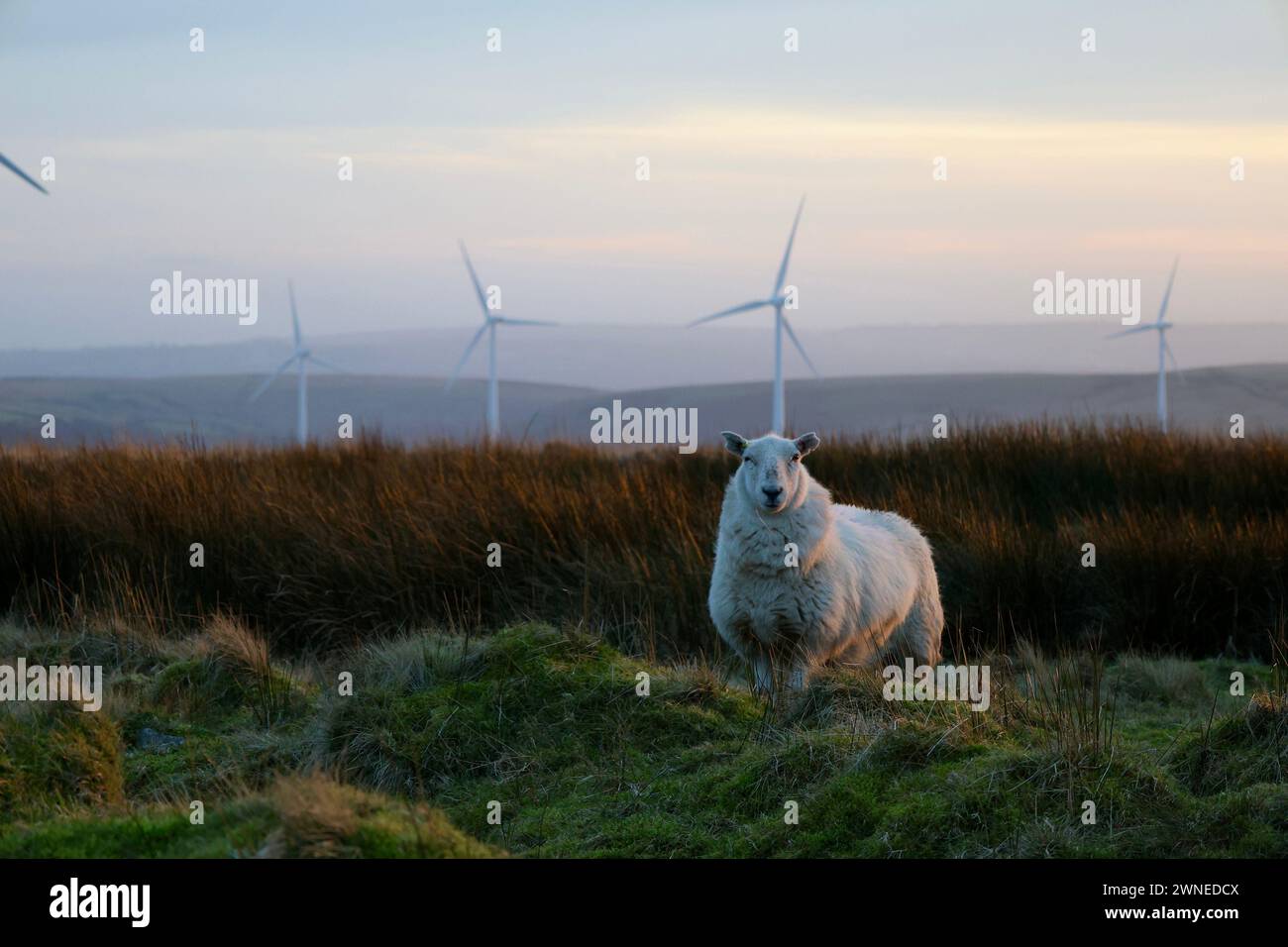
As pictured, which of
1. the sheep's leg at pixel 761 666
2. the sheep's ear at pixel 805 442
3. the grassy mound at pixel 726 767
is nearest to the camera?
the grassy mound at pixel 726 767

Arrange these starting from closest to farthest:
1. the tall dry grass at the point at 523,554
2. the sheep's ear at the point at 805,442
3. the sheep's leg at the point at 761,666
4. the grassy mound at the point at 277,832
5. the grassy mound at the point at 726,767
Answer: the grassy mound at the point at 277,832 → the grassy mound at the point at 726,767 → the sheep's leg at the point at 761,666 → the sheep's ear at the point at 805,442 → the tall dry grass at the point at 523,554

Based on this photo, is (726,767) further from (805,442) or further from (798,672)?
(805,442)

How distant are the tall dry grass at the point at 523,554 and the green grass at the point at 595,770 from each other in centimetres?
255

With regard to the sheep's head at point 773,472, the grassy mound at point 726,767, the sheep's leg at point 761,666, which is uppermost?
the sheep's head at point 773,472

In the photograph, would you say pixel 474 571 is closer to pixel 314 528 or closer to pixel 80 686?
pixel 314 528

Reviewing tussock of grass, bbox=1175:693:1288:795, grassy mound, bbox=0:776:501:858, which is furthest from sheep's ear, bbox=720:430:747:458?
grassy mound, bbox=0:776:501:858

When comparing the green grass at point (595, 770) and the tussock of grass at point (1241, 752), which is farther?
the tussock of grass at point (1241, 752)

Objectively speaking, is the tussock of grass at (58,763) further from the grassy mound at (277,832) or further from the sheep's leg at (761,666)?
the sheep's leg at (761,666)

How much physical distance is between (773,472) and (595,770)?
8.02 feet

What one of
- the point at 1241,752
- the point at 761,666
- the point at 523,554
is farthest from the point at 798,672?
the point at 523,554

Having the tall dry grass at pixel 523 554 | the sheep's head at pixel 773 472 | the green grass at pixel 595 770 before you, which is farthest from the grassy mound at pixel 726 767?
the tall dry grass at pixel 523 554

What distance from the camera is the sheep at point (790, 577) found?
9.30 meters
